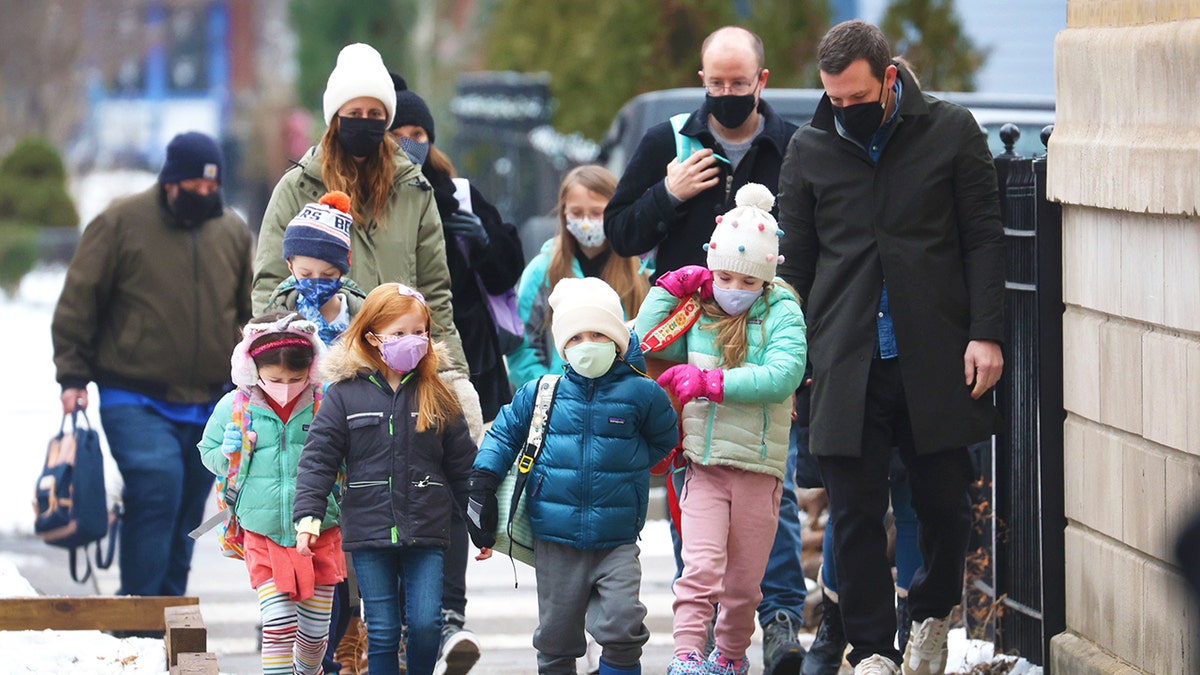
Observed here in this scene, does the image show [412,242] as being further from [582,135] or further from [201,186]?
[582,135]

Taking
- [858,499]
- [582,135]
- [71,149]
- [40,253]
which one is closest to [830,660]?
[858,499]

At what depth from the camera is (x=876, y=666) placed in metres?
5.56

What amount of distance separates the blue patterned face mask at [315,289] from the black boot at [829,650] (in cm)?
202

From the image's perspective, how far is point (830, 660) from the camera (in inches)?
238

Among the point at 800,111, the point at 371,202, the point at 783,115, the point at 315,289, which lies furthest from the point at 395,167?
the point at 800,111

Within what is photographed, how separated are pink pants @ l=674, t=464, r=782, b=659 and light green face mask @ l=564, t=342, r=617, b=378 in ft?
1.96

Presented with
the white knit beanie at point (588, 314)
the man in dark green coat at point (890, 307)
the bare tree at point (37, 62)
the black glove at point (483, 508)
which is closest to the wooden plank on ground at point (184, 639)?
the black glove at point (483, 508)

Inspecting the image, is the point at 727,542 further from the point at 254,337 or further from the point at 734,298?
the point at 254,337

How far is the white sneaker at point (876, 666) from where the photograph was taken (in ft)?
18.2

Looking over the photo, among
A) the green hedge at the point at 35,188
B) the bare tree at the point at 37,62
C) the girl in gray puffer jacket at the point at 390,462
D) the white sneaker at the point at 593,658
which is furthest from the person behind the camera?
the bare tree at the point at 37,62

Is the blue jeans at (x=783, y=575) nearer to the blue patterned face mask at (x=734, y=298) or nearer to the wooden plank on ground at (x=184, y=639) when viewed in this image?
the blue patterned face mask at (x=734, y=298)

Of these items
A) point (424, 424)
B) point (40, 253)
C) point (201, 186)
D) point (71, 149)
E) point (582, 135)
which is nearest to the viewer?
point (424, 424)

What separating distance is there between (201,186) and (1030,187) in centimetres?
348

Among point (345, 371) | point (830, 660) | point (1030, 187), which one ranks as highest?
point (1030, 187)
